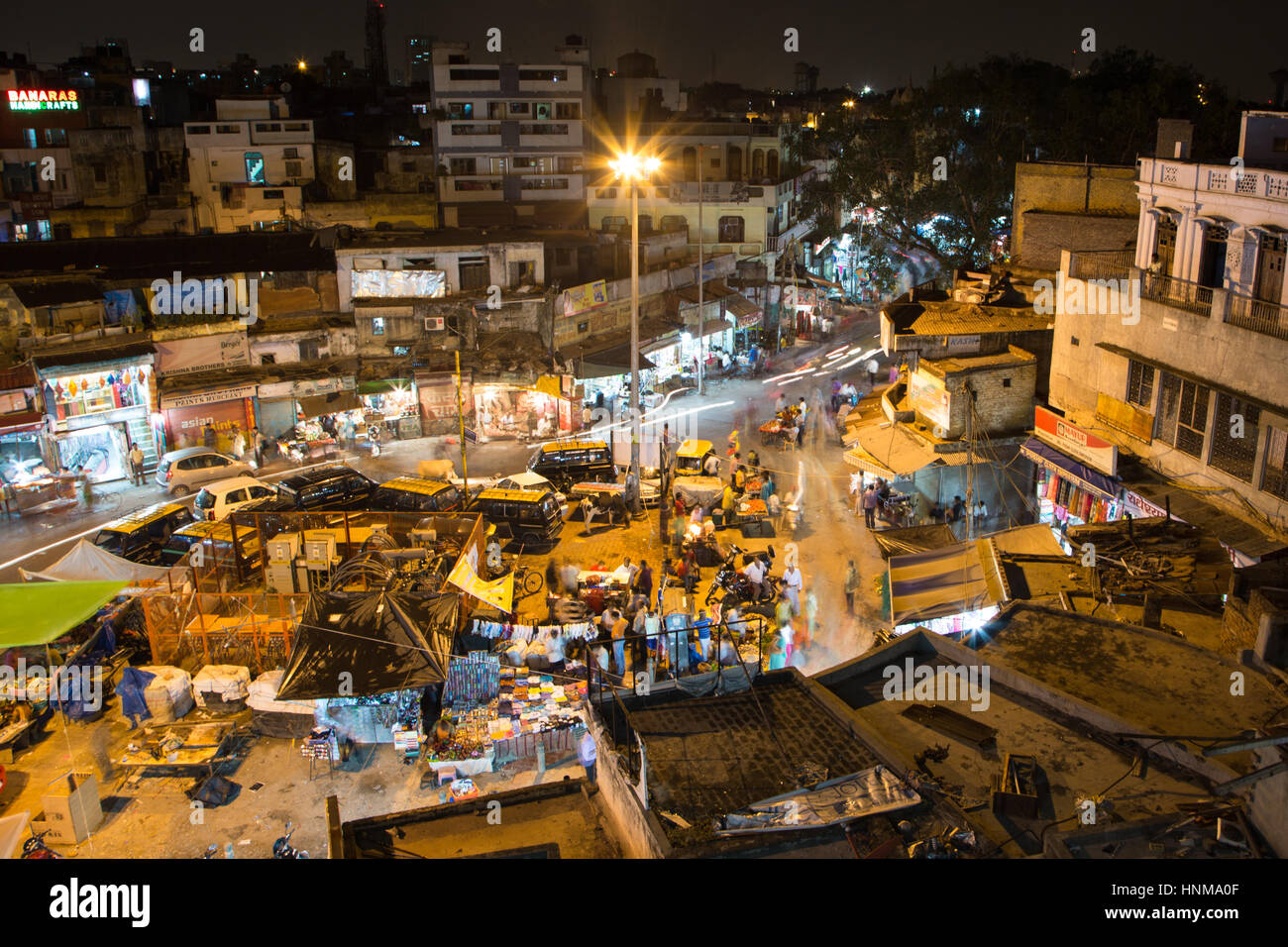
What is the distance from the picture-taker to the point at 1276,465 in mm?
16016

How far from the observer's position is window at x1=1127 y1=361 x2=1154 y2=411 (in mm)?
19188

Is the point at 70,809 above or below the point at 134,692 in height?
below

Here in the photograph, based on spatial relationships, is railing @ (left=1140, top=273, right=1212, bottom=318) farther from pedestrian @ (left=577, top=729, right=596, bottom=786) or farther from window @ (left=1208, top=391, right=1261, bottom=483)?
pedestrian @ (left=577, top=729, right=596, bottom=786)

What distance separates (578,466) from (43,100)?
33.8 metres

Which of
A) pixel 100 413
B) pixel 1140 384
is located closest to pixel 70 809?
pixel 100 413

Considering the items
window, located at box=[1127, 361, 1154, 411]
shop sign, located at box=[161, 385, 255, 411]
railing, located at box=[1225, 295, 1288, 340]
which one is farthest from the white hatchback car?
railing, located at box=[1225, 295, 1288, 340]

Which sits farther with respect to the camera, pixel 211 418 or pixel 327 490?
pixel 211 418

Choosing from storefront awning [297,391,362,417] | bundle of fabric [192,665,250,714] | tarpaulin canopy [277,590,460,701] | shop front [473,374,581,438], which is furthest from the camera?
shop front [473,374,581,438]

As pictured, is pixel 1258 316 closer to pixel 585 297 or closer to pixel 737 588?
pixel 737 588

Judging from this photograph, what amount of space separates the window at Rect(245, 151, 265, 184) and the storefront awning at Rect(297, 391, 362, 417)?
20798 millimetres

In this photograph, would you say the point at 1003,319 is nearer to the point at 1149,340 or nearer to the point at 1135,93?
the point at 1149,340

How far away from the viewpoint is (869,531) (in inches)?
872

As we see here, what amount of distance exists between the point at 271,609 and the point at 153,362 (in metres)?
12.9

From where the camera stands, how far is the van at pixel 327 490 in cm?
2330
